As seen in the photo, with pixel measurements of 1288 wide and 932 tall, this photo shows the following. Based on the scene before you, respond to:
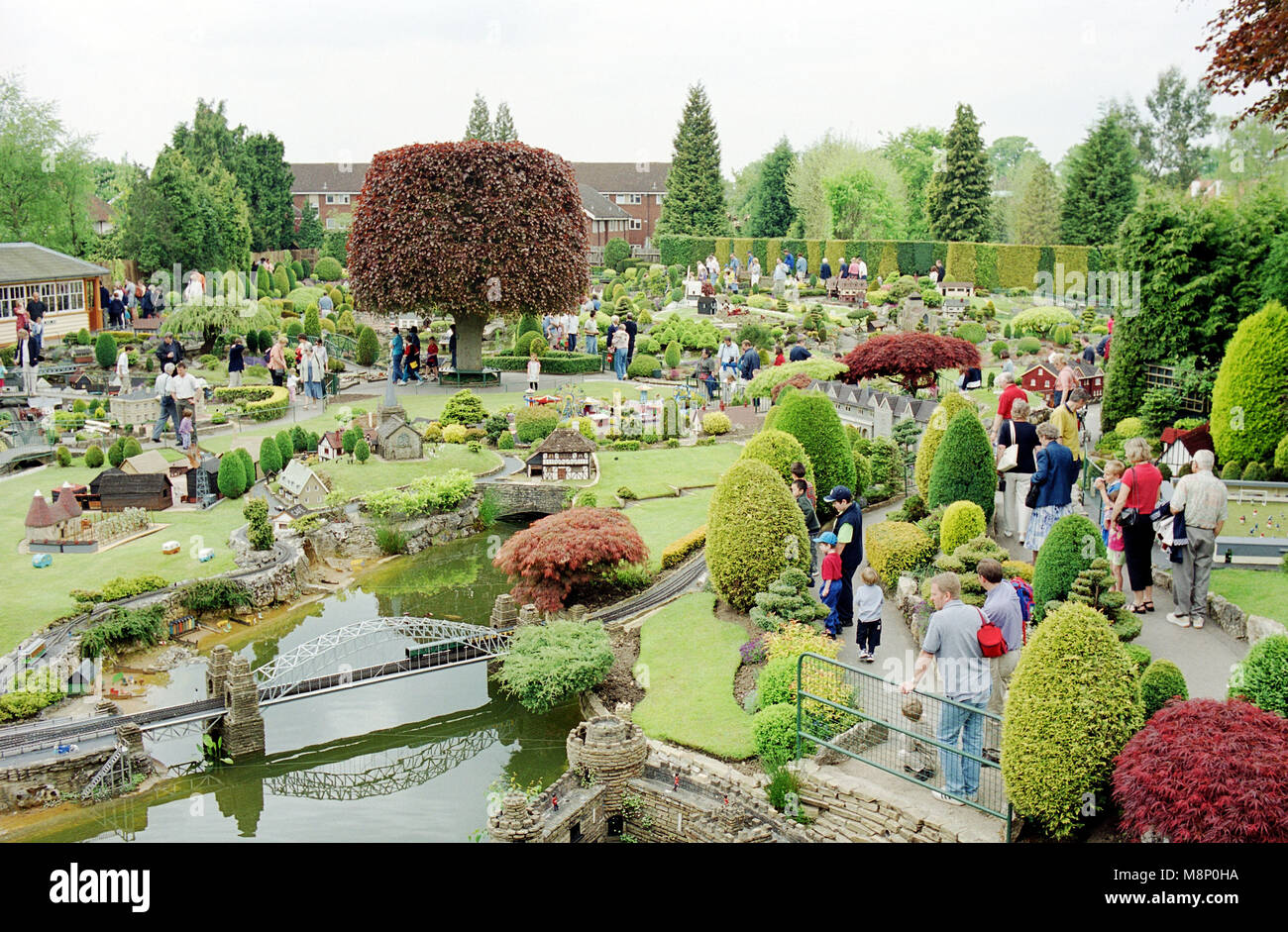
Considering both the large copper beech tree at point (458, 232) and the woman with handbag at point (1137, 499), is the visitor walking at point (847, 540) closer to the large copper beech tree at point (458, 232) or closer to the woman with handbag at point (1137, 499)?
the woman with handbag at point (1137, 499)

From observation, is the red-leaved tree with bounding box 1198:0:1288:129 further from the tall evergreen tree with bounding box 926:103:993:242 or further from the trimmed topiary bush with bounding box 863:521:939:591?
the tall evergreen tree with bounding box 926:103:993:242

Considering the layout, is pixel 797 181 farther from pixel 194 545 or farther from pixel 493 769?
pixel 493 769

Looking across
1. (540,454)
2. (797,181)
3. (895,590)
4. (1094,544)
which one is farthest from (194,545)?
(797,181)

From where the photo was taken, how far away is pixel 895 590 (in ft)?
51.0

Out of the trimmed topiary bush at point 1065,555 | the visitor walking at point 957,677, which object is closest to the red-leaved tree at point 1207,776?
the visitor walking at point 957,677

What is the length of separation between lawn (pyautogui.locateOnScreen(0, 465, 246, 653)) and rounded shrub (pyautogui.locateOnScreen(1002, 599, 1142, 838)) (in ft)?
44.0

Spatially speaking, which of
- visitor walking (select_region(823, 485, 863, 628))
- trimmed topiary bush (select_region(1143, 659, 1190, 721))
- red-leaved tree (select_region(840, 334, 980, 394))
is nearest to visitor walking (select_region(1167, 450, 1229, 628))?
trimmed topiary bush (select_region(1143, 659, 1190, 721))

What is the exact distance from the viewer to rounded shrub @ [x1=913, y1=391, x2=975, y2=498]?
59.4 feet

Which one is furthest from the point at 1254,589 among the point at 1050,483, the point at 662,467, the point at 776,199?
the point at 776,199

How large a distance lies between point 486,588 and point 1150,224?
13926 millimetres

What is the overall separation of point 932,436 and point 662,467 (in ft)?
29.2

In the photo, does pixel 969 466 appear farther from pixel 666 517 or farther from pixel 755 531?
pixel 666 517

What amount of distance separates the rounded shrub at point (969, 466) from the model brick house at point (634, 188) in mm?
68536

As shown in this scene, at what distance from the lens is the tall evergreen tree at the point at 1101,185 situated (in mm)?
52406
